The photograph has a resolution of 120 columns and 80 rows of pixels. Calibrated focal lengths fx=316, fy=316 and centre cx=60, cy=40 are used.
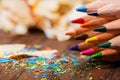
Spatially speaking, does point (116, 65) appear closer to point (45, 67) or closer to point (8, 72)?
point (45, 67)

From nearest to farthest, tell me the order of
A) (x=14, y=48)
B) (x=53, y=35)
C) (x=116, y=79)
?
(x=116, y=79) < (x=14, y=48) < (x=53, y=35)

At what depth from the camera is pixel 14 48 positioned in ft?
3.57

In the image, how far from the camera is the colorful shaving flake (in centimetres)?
A: 87

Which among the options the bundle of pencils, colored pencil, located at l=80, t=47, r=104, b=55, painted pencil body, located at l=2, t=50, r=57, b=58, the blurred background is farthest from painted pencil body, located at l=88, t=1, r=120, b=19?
the blurred background

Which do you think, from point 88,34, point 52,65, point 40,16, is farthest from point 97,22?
point 40,16

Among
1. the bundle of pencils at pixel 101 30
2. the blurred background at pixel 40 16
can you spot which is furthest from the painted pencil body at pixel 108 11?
the blurred background at pixel 40 16

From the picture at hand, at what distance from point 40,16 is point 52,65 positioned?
0.41 metres

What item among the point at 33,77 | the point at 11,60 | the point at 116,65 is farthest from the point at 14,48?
the point at 116,65

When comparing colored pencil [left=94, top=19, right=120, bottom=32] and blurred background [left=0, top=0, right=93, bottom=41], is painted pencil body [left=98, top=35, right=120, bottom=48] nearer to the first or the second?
colored pencil [left=94, top=19, right=120, bottom=32]

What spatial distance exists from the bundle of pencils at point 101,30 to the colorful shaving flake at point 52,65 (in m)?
0.05

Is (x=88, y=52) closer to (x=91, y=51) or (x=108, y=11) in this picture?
(x=91, y=51)

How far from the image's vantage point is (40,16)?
1.30 metres

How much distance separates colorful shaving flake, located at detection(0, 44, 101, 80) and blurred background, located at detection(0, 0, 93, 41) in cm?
24

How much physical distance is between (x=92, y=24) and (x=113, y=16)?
2.5 inches
